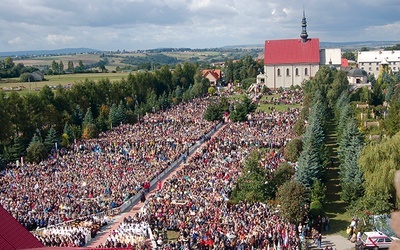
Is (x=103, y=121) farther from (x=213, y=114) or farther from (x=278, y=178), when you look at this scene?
(x=278, y=178)

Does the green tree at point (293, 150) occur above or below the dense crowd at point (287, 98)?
below

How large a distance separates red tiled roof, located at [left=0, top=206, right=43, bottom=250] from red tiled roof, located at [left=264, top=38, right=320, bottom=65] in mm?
74616

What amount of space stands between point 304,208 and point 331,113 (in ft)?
113

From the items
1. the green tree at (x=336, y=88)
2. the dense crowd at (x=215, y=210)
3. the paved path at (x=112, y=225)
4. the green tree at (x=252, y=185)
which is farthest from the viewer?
the green tree at (x=336, y=88)

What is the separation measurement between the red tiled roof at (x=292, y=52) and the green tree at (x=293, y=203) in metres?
63.4

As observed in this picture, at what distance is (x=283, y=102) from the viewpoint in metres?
64.6

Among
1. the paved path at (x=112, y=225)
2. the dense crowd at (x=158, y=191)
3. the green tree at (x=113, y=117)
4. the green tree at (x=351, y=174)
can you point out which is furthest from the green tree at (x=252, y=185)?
the green tree at (x=113, y=117)

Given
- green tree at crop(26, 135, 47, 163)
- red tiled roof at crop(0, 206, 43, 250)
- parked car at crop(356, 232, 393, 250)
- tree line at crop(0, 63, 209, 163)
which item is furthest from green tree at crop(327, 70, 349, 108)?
red tiled roof at crop(0, 206, 43, 250)

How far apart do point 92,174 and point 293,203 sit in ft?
50.5

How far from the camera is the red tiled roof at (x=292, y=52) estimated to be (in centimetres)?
8338

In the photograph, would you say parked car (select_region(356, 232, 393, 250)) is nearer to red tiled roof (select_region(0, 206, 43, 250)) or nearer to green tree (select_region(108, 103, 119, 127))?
red tiled roof (select_region(0, 206, 43, 250))

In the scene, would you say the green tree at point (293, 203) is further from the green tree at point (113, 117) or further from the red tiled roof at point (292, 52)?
the red tiled roof at point (292, 52)

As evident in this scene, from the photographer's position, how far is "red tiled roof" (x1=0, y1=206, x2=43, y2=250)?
37.7 feet

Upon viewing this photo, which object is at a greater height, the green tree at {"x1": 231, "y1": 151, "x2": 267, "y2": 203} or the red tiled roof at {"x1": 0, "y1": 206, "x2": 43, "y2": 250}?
the red tiled roof at {"x1": 0, "y1": 206, "x2": 43, "y2": 250}
